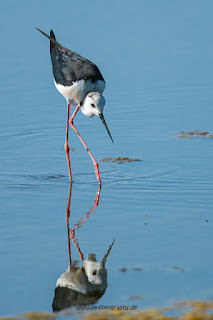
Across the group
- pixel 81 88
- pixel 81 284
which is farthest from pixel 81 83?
pixel 81 284

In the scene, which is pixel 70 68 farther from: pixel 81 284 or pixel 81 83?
pixel 81 284

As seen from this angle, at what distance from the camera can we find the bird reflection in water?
16.2 feet

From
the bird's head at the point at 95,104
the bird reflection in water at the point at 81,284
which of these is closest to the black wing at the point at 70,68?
the bird's head at the point at 95,104

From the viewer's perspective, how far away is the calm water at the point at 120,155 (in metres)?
5.25

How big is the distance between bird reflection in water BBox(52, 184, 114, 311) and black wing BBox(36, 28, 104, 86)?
2.86m

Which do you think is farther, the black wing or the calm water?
the black wing

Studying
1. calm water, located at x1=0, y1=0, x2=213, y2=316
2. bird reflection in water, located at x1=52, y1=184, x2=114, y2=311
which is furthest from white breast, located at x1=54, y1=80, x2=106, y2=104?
bird reflection in water, located at x1=52, y1=184, x2=114, y2=311

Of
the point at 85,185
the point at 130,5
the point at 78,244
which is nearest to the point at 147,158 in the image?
the point at 85,185

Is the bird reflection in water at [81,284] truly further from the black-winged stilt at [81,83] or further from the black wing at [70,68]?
the black wing at [70,68]

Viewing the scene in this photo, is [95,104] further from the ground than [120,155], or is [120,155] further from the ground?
[95,104]

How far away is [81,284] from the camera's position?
5242mm

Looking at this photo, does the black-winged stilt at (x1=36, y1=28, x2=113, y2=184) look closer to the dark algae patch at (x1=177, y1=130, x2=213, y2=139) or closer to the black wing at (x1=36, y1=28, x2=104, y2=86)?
the black wing at (x1=36, y1=28, x2=104, y2=86)

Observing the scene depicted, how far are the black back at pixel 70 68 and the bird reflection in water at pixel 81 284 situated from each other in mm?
2862

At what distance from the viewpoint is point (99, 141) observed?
29.0 ft
